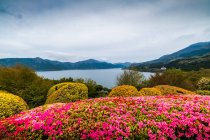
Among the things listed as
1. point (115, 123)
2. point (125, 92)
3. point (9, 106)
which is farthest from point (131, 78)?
point (115, 123)

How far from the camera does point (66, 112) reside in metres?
6.80

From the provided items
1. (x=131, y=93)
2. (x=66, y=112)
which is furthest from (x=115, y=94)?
(x=66, y=112)

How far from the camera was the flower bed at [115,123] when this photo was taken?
563cm

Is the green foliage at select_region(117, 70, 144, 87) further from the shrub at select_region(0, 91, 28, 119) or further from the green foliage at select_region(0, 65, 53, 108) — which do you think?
the shrub at select_region(0, 91, 28, 119)

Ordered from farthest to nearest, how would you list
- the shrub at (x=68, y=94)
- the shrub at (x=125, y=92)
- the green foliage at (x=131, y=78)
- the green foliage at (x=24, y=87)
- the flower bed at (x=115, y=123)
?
1. the green foliage at (x=131, y=78)
2. the green foliage at (x=24, y=87)
3. the shrub at (x=68, y=94)
4. the shrub at (x=125, y=92)
5. the flower bed at (x=115, y=123)

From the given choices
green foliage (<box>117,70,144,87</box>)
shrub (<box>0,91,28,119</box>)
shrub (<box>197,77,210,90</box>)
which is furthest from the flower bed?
shrub (<box>197,77,210,90</box>)

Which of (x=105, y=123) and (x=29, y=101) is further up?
(x=105, y=123)

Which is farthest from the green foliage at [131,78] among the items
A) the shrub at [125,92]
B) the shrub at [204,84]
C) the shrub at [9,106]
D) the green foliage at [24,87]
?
the shrub at [9,106]

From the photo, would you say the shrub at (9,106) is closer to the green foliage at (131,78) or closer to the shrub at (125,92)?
the shrub at (125,92)

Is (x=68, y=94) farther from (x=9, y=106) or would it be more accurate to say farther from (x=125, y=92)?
(x=9, y=106)

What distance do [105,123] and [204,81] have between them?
33.6 metres

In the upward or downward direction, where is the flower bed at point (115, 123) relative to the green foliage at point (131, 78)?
upward

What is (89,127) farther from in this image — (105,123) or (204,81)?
(204,81)

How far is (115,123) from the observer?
588 centimetres
